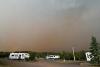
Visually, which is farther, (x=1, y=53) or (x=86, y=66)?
(x=1, y=53)

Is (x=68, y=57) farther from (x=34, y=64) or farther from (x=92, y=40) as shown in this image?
(x=34, y=64)

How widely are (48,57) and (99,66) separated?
8.19 feet

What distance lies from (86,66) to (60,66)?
1.13 metres

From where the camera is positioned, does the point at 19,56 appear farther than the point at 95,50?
No

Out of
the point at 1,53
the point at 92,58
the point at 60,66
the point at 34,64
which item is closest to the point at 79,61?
the point at 92,58

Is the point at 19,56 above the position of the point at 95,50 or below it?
below

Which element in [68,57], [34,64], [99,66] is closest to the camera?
[34,64]

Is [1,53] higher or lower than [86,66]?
higher

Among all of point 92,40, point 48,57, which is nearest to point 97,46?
point 92,40

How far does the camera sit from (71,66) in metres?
10.3

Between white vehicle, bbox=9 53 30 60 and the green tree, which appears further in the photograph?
the green tree

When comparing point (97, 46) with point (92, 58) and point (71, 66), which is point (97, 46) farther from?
point (71, 66)

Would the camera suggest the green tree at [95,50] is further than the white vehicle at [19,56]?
Yes

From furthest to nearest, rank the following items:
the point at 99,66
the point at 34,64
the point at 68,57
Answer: the point at 68,57 → the point at 99,66 → the point at 34,64
